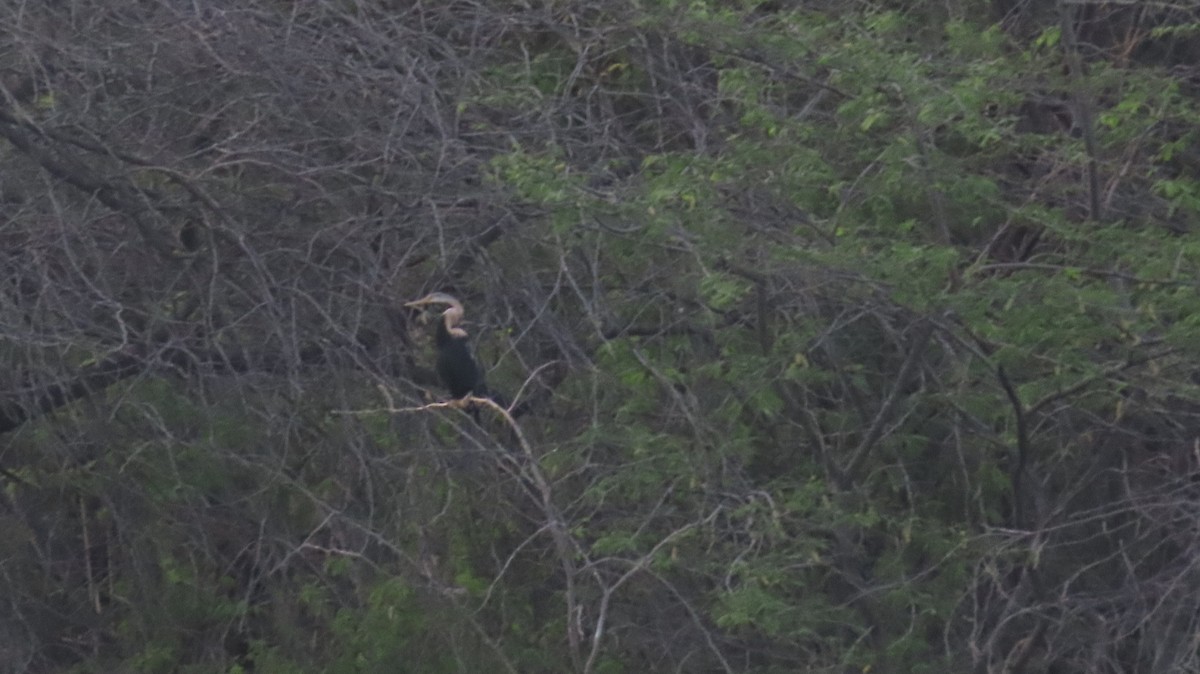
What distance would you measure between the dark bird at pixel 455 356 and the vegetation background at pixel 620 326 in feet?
0.29

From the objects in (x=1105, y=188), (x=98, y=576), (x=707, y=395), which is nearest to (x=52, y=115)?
(x=707, y=395)

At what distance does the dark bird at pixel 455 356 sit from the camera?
13.8ft

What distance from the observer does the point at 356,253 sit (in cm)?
416

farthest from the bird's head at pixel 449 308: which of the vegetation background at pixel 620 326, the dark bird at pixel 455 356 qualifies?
the vegetation background at pixel 620 326

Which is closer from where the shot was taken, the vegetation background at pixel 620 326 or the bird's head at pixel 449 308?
the vegetation background at pixel 620 326

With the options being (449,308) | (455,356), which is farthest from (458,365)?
(449,308)

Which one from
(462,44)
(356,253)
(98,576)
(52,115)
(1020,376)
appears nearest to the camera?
(52,115)

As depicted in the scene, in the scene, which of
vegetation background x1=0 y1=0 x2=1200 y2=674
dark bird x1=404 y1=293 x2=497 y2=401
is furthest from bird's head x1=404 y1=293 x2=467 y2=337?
vegetation background x1=0 y1=0 x2=1200 y2=674

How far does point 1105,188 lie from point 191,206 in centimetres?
233

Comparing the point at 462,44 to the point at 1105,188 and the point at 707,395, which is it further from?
the point at 1105,188

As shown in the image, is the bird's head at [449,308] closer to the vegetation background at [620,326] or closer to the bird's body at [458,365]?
the bird's body at [458,365]

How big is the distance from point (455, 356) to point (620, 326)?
540 mm

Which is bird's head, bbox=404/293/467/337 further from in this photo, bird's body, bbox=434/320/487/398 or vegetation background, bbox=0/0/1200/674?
vegetation background, bbox=0/0/1200/674

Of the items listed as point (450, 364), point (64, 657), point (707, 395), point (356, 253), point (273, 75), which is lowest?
point (64, 657)
